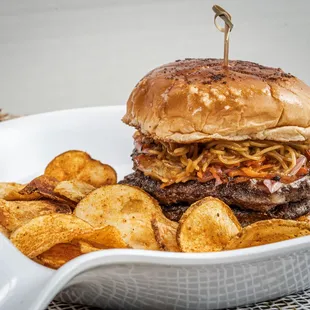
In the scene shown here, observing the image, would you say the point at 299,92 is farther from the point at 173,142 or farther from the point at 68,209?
the point at 68,209

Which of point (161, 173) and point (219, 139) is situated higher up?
point (219, 139)

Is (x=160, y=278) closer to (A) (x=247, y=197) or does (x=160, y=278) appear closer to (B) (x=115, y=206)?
(B) (x=115, y=206)

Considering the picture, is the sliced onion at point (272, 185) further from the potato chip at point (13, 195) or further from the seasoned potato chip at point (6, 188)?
the seasoned potato chip at point (6, 188)

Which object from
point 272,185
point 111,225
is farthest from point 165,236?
point 272,185

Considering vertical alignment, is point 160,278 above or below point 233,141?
below

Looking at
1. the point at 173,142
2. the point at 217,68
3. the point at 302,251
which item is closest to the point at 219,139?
the point at 173,142

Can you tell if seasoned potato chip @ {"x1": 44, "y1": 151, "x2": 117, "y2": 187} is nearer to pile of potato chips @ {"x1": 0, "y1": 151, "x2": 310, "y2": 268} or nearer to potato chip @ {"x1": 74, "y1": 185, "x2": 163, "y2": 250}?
pile of potato chips @ {"x1": 0, "y1": 151, "x2": 310, "y2": 268}

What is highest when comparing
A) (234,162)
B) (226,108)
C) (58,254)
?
(226,108)
